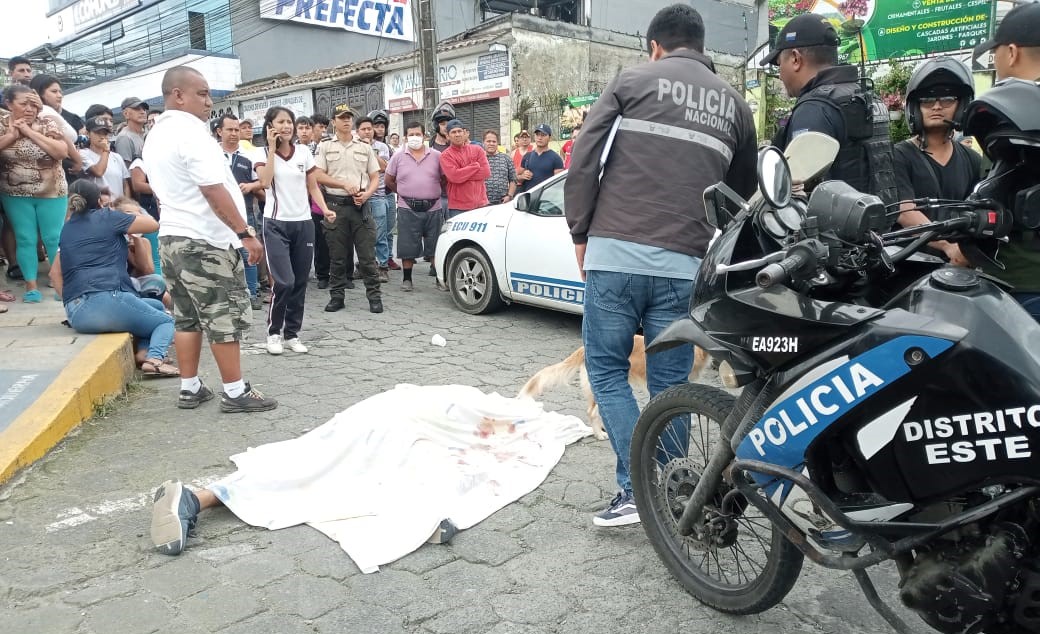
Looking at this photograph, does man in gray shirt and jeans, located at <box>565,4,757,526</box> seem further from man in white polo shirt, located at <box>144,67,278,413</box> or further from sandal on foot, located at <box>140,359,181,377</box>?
sandal on foot, located at <box>140,359,181,377</box>

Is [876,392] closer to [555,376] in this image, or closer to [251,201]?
[555,376]

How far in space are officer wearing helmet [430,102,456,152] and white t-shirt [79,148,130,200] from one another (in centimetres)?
343

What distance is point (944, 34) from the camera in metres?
17.2

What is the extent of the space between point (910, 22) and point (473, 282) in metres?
15.1

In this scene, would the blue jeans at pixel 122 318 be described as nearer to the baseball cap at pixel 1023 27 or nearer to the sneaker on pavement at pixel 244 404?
the sneaker on pavement at pixel 244 404

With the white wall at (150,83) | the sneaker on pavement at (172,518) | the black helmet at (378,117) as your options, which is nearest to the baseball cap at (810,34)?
the sneaker on pavement at (172,518)

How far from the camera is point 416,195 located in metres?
8.68

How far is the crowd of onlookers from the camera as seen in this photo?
5488 mm

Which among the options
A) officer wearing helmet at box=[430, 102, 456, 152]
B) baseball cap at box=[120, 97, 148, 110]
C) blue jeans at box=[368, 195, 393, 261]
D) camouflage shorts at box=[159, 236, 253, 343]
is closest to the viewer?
camouflage shorts at box=[159, 236, 253, 343]

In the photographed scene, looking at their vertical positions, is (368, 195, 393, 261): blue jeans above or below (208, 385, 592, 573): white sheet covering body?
above

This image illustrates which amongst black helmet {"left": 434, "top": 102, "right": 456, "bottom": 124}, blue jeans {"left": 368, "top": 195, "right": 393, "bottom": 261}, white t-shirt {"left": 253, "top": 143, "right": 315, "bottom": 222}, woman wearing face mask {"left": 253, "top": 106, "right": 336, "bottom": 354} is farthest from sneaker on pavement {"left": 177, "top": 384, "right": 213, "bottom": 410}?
black helmet {"left": 434, "top": 102, "right": 456, "bottom": 124}

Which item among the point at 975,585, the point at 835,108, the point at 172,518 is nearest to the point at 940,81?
the point at 835,108

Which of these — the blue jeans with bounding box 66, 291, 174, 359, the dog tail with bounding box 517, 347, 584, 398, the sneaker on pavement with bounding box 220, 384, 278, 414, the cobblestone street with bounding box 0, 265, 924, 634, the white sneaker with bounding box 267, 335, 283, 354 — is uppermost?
the blue jeans with bounding box 66, 291, 174, 359

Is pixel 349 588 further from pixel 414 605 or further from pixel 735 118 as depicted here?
pixel 735 118
